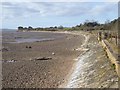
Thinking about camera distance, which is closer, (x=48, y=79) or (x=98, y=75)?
(x=98, y=75)

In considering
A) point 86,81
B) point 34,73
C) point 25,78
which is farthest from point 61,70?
point 86,81

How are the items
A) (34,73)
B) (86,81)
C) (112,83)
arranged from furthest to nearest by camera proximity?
(34,73)
(86,81)
(112,83)

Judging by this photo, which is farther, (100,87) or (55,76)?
(55,76)

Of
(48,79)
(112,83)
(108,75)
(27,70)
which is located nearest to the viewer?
(112,83)

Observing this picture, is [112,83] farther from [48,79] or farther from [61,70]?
[61,70]

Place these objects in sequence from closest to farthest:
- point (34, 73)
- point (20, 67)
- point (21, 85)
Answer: point (21, 85), point (34, 73), point (20, 67)

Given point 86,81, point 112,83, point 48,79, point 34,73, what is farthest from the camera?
A: point 34,73

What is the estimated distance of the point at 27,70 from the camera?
18.0 m

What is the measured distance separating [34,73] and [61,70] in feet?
5.92

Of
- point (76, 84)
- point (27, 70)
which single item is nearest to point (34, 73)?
point (27, 70)

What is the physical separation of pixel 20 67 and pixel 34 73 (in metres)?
2.82

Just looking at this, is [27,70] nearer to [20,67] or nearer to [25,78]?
[20,67]

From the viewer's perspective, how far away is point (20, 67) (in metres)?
19.4

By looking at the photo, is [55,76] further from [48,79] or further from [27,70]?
[27,70]
